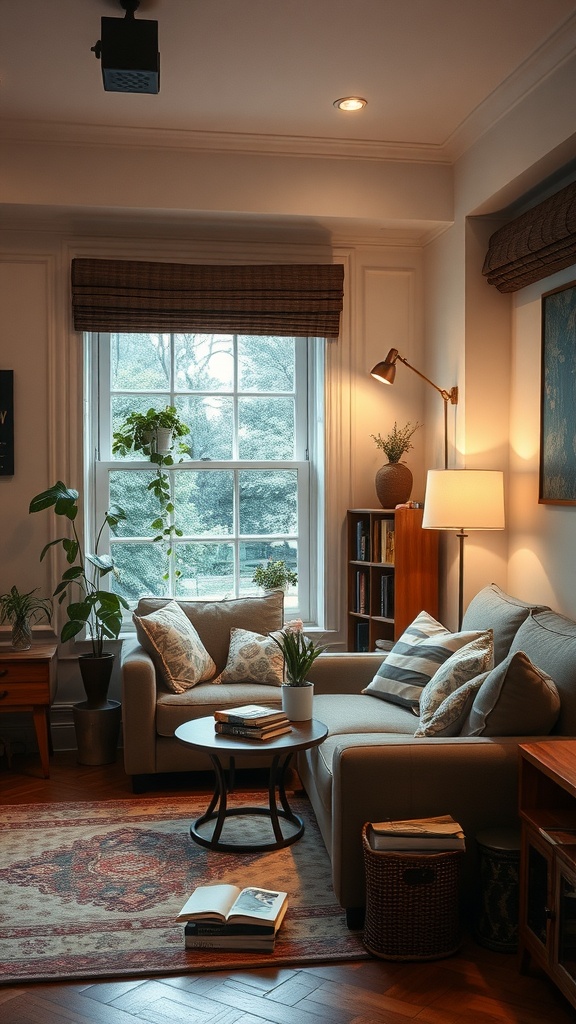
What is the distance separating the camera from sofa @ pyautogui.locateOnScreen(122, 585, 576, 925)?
2816 millimetres

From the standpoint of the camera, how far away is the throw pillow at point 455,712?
10.1 ft

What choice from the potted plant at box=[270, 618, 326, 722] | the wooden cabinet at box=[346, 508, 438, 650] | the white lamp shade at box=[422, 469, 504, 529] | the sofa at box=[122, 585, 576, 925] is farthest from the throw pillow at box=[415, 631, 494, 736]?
the wooden cabinet at box=[346, 508, 438, 650]

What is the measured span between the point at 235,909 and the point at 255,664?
5.52 ft

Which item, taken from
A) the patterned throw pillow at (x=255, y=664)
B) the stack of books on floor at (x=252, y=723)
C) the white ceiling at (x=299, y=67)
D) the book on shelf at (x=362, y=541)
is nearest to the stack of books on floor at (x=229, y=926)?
the stack of books on floor at (x=252, y=723)

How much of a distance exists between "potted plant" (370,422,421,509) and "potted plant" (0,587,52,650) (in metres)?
1.85

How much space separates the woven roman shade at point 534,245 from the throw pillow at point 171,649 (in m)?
2.24

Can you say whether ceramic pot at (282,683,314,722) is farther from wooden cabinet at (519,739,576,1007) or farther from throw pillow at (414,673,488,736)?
wooden cabinet at (519,739,576,1007)

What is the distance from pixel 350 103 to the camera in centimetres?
403

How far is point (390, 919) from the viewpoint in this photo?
2652 millimetres

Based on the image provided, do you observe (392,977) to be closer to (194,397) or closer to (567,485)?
(567,485)

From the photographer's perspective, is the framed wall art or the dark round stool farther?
the framed wall art

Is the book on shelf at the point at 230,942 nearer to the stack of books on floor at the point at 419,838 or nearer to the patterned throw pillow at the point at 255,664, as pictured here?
the stack of books on floor at the point at 419,838

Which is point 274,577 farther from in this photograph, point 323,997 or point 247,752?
point 323,997

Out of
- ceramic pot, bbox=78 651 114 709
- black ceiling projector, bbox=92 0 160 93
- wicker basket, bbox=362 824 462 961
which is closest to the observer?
wicker basket, bbox=362 824 462 961
